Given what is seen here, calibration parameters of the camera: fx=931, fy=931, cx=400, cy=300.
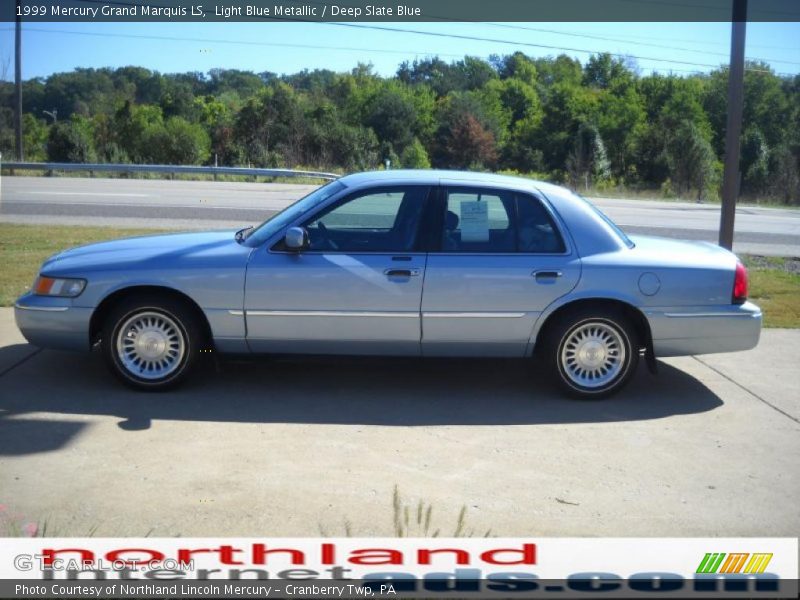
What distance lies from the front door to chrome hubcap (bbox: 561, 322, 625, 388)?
42.3 inches

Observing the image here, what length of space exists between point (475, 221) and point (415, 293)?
686 millimetres

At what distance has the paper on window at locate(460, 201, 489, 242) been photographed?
650 cm

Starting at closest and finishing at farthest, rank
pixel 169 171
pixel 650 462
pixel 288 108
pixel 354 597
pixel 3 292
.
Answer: pixel 354 597 → pixel 650 462 → pixel 3 292 → pixel 169 171 → pixel 288 108

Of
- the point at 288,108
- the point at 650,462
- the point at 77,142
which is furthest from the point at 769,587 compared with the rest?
the point at 288,108

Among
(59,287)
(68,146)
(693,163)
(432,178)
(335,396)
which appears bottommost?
(335,396)

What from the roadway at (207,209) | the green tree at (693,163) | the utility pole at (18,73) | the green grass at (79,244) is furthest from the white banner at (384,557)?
the green tree at (693,163)

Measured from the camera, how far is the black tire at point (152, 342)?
6355 mm

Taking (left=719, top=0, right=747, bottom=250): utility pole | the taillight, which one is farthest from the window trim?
(left=719, top=0, right=747, bottom=250): utility pole

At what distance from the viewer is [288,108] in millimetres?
44500

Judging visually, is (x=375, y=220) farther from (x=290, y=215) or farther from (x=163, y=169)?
(x=163, y=169)

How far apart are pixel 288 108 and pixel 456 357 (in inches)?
1558

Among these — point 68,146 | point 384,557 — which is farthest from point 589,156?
point 384,557

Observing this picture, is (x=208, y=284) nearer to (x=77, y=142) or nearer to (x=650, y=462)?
(x=650, y=462)

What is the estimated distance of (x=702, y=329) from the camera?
6.50m
